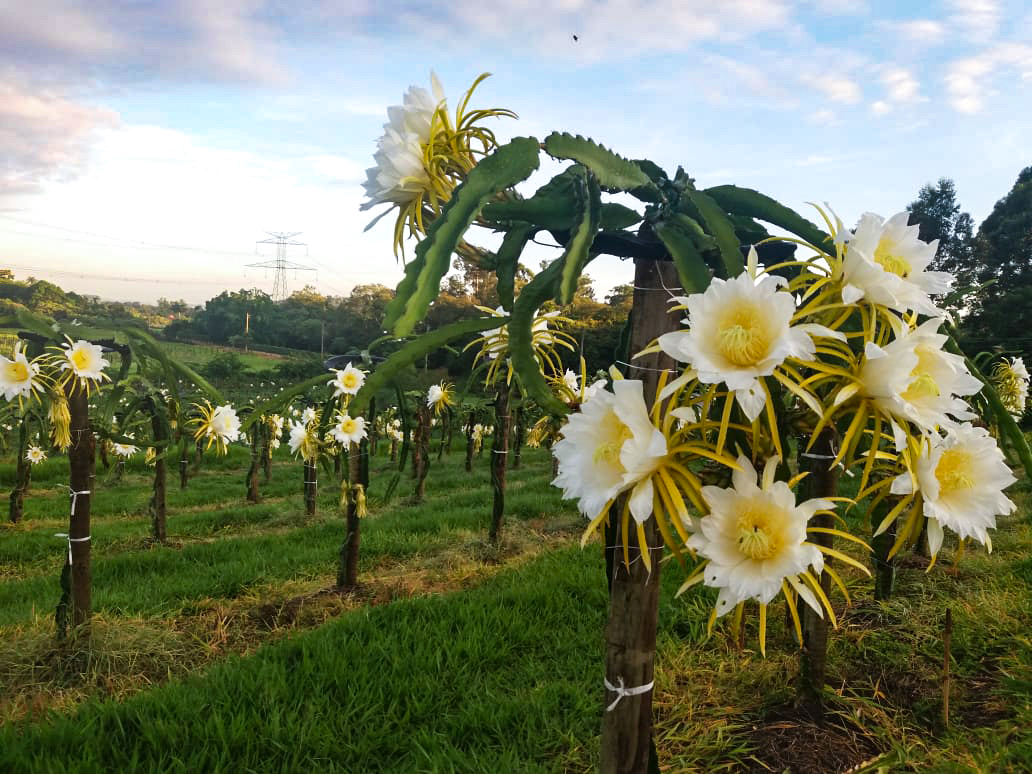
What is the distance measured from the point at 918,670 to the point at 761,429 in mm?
2122

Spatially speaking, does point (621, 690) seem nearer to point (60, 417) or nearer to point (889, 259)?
point (889, 259)

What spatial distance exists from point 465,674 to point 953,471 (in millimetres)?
2078

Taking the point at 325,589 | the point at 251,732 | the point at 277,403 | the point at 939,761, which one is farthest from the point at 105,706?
the point at 939,761

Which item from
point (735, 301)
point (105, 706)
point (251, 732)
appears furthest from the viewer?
point (105, 706)

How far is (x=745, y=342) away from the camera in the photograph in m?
0.81

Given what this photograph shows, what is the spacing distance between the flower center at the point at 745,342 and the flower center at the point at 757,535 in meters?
0.23

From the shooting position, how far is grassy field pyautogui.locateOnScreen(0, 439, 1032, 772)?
79.2 inches

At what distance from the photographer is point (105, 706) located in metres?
2.28

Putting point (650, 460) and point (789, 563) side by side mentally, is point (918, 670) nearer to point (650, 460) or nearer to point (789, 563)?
Result: point (789, 563)

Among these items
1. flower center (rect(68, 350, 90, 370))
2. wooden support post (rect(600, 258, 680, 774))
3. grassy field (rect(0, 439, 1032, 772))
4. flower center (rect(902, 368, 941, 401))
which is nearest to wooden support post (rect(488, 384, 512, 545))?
grassy field (rect(0, 439, 1032, 772))

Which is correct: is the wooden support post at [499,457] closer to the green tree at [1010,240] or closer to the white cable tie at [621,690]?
the white cable tie at [621,690]

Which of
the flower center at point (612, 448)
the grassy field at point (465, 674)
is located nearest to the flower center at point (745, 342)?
the flower center at point (612, 448)

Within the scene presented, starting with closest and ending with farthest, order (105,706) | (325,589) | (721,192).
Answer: (721,192)
(105,706)
(325,589)

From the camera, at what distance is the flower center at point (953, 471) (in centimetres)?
97
